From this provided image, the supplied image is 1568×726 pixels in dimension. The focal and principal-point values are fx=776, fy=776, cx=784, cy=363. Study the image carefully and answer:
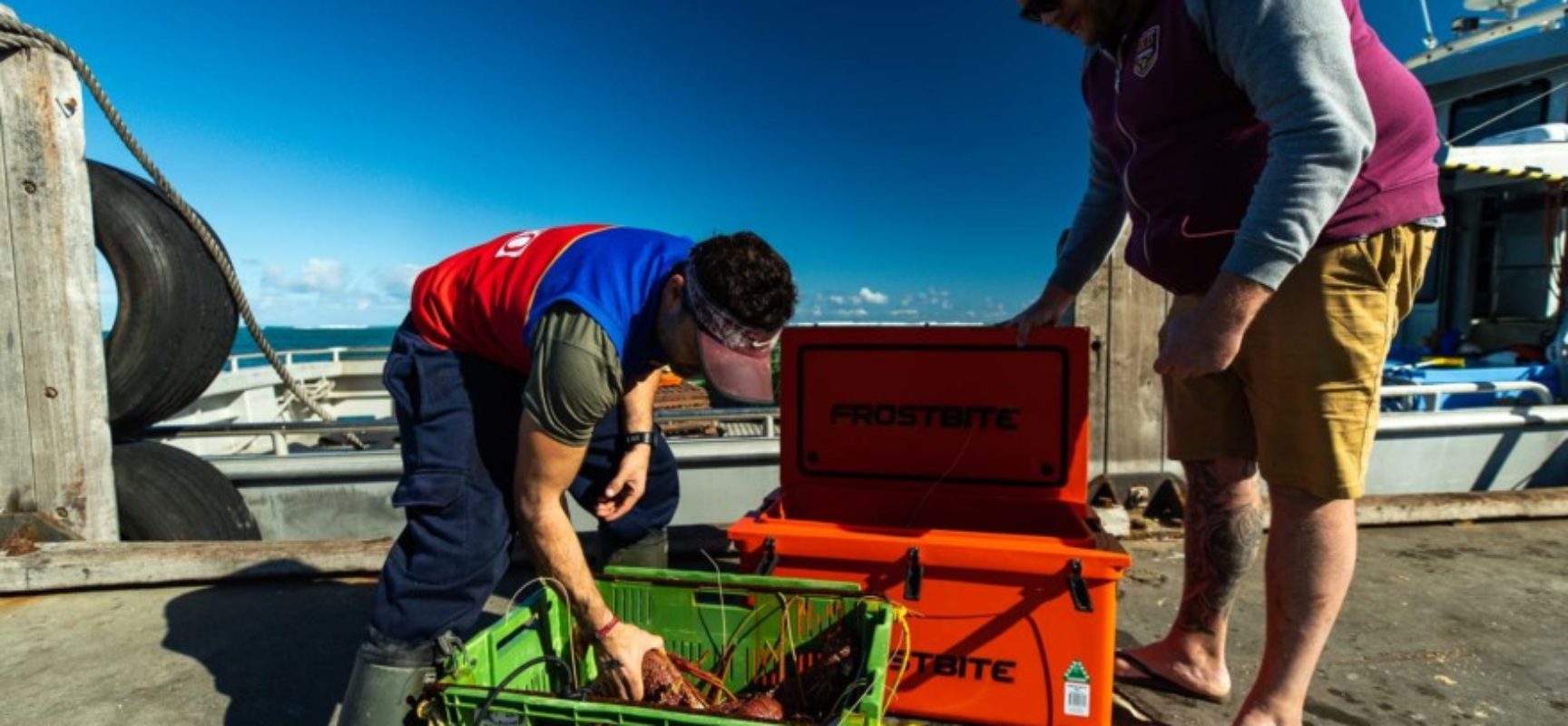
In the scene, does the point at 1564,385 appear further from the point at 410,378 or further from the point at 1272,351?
the point at 410,378

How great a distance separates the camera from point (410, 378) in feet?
6.28

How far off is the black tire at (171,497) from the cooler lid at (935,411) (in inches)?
114

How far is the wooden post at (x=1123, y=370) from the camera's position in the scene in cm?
352

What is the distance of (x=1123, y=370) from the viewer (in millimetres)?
3598

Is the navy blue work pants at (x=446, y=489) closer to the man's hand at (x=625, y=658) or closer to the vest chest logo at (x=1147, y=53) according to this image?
the man's hand at (x=625, y=658)

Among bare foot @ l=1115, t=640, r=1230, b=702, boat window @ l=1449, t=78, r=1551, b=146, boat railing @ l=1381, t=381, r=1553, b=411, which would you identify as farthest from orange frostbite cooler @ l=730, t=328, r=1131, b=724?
boat window @ l=1449, t=78, r=1551, b=146

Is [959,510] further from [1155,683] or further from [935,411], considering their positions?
[1155,683]

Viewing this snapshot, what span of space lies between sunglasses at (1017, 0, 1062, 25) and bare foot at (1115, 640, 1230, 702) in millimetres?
1614

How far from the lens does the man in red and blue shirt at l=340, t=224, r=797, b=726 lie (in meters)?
1.56

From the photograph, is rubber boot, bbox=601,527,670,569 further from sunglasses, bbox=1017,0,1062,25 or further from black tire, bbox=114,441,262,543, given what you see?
black tire, bbox=114,441,262,543

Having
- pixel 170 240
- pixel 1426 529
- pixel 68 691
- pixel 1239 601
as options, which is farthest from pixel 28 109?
pixel 1426 529

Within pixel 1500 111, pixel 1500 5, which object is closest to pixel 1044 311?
pixel 1500 111

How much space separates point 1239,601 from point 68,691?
3.59 metres

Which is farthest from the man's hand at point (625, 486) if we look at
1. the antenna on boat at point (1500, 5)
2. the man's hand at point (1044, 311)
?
the antenna on boat at point (1500, 5)
